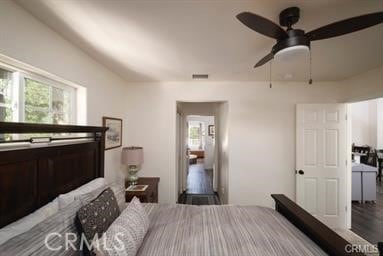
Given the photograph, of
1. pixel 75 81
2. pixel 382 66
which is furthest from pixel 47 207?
pixel 382 66

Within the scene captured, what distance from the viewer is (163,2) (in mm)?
1294

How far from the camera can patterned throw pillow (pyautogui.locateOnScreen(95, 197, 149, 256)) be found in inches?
42.2

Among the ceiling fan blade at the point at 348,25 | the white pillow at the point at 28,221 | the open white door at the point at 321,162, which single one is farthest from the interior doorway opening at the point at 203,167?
the white pillow at the point at 28,221

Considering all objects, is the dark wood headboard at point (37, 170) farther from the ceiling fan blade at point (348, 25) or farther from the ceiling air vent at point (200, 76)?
the ceiling fan blade at point (348, 25)

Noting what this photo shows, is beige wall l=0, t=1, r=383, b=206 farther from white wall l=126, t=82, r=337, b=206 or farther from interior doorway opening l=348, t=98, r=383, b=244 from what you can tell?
interior doorway opening l=348, t=98, r=383, b=244

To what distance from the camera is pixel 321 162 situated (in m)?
3.21

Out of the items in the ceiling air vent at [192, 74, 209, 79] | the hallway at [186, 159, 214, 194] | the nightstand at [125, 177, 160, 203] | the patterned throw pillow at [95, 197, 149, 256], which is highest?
the ceiling air vent at [192, 74, 209, 79]

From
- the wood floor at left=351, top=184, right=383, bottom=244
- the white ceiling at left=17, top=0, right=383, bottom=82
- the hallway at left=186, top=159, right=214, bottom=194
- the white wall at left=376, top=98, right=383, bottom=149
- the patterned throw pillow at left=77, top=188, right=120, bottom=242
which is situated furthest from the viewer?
the white wall at left=376, top=98, right=383, bottom=149

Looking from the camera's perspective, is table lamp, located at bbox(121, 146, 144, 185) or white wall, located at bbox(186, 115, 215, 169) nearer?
table lamp, located at bbox(121, 146, 144, 185)

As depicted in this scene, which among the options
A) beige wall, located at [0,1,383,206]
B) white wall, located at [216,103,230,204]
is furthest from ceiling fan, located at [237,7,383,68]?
white wall, located at [216,103,230,204]

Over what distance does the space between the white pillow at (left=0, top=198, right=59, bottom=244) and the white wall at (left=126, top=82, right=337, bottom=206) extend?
6.90ft

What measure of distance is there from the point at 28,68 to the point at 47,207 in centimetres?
107

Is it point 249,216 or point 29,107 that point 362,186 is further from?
point 29,107

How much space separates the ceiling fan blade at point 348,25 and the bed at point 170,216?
1.35 meters
